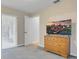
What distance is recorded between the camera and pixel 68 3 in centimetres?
490

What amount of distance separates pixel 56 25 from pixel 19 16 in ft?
9.49

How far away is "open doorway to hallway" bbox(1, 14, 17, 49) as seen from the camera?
6184 millimetres

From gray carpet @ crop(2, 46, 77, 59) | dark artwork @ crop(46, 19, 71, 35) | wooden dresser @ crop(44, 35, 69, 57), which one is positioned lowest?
gray carpet @ crop(2, 46, 77, 59)

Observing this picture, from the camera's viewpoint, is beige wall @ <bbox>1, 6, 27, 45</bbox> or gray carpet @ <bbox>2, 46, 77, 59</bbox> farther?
beige wall @ <bbox>1, 6, 27, 45</bbox>

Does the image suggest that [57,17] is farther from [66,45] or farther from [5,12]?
[5,12]

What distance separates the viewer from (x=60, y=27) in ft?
16.4

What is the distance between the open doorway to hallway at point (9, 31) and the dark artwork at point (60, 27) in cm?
236

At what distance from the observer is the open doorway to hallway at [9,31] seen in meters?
6.18

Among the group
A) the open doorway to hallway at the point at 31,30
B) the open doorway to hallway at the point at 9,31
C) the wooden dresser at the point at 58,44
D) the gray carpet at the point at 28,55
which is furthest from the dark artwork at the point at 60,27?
the open doorway to hallway at the point at 9,31

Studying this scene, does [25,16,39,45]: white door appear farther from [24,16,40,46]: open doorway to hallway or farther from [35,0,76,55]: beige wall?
[35,0,76,55]: beige wall

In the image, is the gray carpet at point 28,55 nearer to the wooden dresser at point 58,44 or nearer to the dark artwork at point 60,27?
the wooden dresser at point 58,44

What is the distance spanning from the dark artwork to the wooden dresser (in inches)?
9.7

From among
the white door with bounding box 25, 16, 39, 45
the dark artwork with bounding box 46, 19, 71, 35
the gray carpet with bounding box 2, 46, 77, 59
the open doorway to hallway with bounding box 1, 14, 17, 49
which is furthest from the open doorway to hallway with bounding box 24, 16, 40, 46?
the gray carpet with bounding box 2, 46, 77, 59

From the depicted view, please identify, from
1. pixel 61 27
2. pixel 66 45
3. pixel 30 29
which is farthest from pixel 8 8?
pixel 66 45
